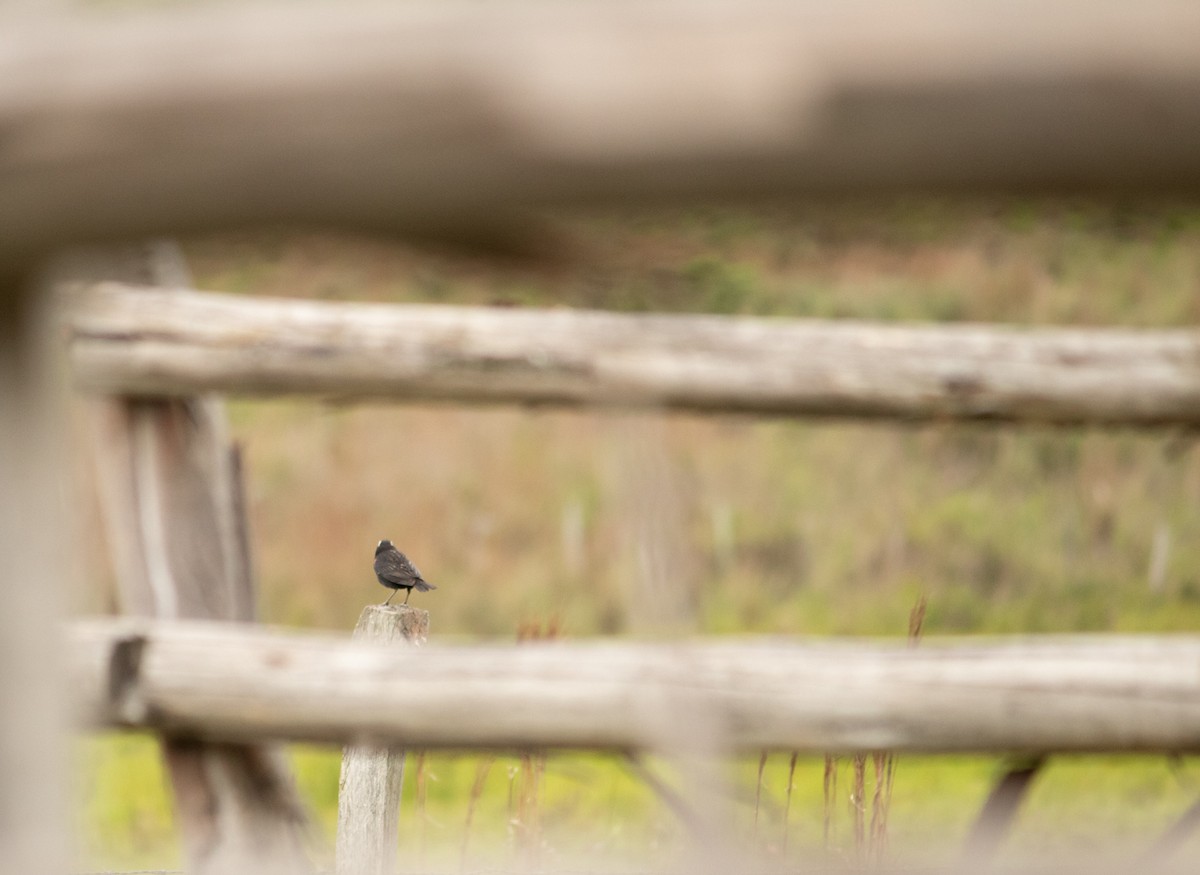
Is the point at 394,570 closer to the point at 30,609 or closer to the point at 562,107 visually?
the point at 30,609

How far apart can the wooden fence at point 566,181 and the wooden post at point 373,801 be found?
20 centimetres

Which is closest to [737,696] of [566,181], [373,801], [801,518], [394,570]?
[373,801]

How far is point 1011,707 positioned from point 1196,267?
581cm

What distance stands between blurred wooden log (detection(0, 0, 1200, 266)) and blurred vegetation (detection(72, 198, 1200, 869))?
3.44 metres

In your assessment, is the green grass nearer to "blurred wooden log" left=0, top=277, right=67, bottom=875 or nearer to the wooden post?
the wooden post

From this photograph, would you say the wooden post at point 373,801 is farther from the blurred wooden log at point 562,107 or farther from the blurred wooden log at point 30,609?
the blurred wooden log at point 562,107

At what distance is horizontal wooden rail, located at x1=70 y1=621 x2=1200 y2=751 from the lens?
1723mm

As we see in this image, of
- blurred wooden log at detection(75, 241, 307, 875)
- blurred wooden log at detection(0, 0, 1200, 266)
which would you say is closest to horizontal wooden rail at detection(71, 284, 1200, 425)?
blurred wooden log at detection(75, 241, 307, 875)

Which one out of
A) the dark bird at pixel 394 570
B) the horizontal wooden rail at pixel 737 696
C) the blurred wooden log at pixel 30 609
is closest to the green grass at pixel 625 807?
the dark bird at pixel 394 570

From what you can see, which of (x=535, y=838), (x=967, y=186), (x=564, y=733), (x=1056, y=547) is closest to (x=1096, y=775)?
(x=1056, y=547)

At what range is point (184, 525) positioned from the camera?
2533mm

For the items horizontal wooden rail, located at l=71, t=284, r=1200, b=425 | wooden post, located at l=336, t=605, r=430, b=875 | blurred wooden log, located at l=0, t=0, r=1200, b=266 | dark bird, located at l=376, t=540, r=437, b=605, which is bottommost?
wooden post, located at l=336, t=605, r=430, b=875

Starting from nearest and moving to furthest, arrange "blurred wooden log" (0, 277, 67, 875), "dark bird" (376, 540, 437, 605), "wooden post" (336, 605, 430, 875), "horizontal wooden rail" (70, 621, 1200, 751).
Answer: "blurred wooden log" (0, 277, 67, 875)
"horizontal wooden rail" (70, 621, 1200, 751)
"wooden post" (336, 605, 430, 875)
"dark bird" (376, 540, 437, 605)

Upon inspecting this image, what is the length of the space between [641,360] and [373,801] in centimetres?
88
